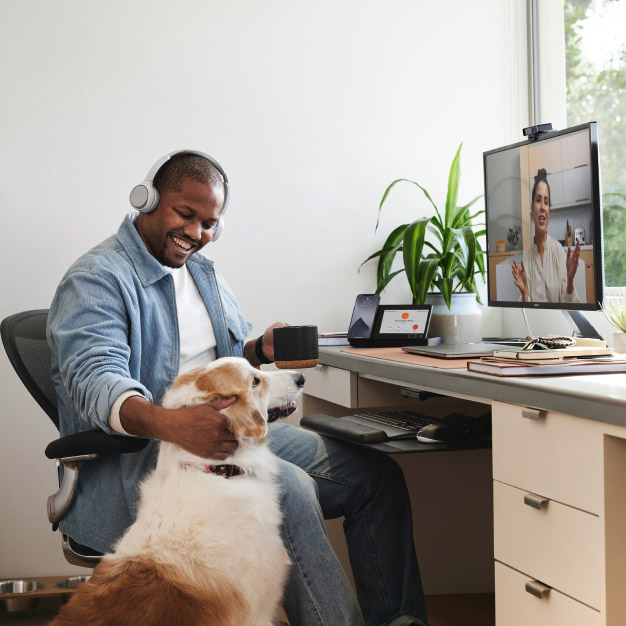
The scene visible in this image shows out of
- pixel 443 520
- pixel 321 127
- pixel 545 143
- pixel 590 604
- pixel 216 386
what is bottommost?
pixel 443 520

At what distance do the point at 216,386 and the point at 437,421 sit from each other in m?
0.65

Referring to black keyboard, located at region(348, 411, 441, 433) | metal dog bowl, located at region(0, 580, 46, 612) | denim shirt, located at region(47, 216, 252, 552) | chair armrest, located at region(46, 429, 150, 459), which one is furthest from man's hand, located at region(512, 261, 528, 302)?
metal dog bowl, located at region(0, 580, 46, 612)

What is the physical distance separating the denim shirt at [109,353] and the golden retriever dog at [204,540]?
0.45 ft

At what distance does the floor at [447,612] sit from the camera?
2.33m

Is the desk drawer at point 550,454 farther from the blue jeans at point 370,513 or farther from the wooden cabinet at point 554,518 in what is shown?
the blue jeans at point 370,513

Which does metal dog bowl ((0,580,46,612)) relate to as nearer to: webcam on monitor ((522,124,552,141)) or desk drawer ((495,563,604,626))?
desk drawer ((495,563,604,626))

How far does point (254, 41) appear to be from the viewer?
109 inches

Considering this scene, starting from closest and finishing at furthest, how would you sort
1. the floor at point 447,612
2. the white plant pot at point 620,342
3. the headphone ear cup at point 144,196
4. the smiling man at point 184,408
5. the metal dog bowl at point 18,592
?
the smiling man at point 184,408 < the headphone ear cup at point 144,196 < the white plant pot at point 620,342 < the floor at point 447,612 < the metal dog bowl at point 18,592

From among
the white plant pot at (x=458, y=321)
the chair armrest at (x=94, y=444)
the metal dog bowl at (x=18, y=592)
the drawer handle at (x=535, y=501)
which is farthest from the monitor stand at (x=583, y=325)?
the metal dog bowl at (x=18, y=592)

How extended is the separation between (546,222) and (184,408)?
1.18 meters

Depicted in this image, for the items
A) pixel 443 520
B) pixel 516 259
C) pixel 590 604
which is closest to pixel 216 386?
pixel 590 604

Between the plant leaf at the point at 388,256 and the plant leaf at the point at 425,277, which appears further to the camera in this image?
the plant leaf at the point at 388,256

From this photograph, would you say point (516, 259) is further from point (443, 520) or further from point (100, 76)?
point (100, 76)

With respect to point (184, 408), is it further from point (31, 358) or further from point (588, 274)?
point (588, 274)
